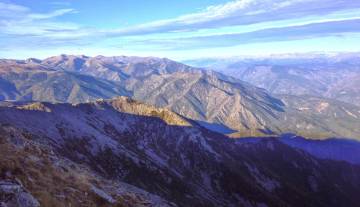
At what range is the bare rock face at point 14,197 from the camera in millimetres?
33625

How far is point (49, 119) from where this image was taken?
187m

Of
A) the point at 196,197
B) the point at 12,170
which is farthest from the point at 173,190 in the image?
the point at 12,170

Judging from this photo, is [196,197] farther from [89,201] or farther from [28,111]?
[89,201]

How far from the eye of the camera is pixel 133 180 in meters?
169

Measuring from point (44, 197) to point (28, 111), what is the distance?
161137mm

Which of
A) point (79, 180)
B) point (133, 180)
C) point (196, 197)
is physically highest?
point (79, 180)

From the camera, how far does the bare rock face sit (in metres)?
33.6

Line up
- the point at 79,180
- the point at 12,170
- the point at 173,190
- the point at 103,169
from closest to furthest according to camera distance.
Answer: the point at 12,170 < the point at 79,180 < the point at 103,169 < the point at 173,190

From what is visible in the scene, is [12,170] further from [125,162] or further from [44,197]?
[125,162]

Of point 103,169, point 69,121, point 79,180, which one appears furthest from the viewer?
point 69,121

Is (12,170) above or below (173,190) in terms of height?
above

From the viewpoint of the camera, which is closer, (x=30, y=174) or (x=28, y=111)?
(x=30, y=174)

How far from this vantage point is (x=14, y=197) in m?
34.3

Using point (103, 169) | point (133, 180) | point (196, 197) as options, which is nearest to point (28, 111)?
point (103, 169)
